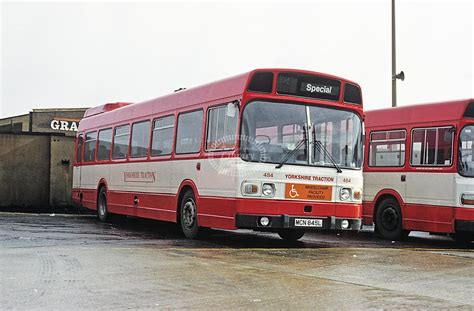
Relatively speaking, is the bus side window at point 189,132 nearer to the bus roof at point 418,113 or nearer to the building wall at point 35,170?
the bus roof at point 418,113

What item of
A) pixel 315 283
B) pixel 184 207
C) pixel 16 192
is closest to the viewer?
pixel 315 283

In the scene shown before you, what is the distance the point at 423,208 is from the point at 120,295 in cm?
944

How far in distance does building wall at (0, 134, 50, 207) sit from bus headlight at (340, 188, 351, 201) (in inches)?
589

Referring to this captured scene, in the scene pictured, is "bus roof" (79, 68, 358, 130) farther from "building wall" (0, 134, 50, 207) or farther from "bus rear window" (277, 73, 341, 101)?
"building wall" (0, 134, 50, 207)

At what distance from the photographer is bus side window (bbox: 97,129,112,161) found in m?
19.7

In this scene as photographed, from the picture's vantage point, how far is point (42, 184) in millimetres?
25297

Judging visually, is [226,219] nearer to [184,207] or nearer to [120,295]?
[184,207]

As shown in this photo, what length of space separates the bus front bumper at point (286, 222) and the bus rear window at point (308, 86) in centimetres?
226

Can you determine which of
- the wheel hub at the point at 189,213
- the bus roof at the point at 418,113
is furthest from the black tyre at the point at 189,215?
the bus roof at the point at 418,113

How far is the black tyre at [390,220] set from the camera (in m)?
16.0

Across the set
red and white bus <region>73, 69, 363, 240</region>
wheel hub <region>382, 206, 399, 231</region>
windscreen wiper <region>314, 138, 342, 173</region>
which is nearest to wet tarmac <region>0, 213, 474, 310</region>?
red and white bus <region>73, 69, 363, 240</region>

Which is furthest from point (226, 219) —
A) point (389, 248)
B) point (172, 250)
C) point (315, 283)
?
point (315, 283)

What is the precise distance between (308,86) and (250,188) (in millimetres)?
2278

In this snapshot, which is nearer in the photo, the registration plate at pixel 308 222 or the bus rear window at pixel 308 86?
the registration plate at pixel 308 222
